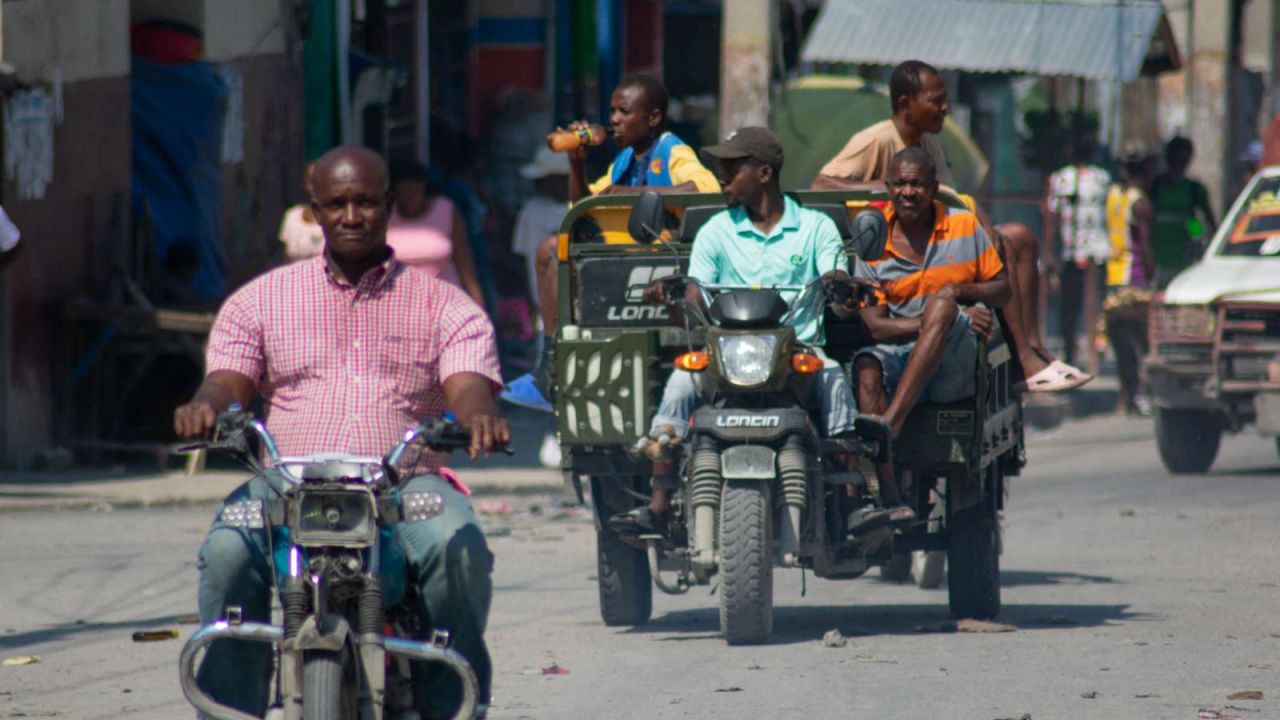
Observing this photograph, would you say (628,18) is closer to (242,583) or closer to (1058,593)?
(1058,593)

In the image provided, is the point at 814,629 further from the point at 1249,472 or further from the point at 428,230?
the point at 1249,472

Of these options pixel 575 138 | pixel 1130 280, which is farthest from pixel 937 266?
pixel 1130 280

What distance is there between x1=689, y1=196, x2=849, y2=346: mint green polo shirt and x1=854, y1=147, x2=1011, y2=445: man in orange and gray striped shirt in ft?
0.79

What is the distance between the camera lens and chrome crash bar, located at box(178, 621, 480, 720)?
16.7ft

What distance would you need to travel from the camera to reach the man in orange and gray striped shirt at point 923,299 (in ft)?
27.8

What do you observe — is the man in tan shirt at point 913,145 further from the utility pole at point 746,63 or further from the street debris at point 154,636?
the utility pole at point 746,63

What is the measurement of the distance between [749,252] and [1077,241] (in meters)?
14.8

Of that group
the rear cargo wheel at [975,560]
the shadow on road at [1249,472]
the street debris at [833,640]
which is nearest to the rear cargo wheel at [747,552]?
the street debris at [833,640]

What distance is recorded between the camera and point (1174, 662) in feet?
26.1

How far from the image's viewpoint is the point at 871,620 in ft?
30.4

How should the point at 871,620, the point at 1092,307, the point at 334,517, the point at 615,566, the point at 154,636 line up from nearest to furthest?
the point at 334,517 → the point at 154,636 → the point at 615,566 → the point at 871,620 → the point at 1092,307

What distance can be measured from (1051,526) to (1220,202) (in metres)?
11.0

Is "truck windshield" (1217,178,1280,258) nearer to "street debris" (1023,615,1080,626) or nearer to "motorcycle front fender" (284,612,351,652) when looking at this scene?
"street debris" (1023,615,1080,626)

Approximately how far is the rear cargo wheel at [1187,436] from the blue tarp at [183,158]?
6.27 metres
